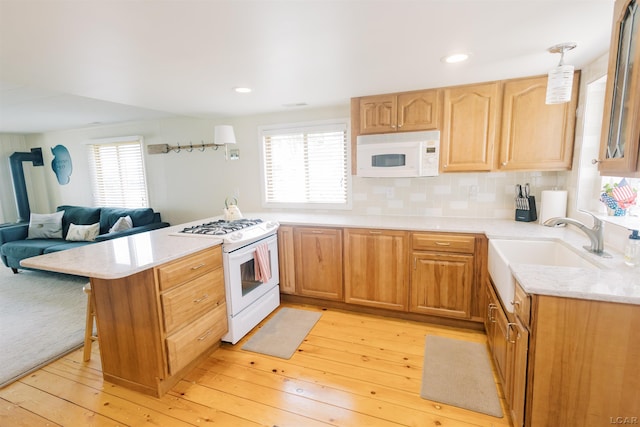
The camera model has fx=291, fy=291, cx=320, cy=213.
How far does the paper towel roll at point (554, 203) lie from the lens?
248 centimetres

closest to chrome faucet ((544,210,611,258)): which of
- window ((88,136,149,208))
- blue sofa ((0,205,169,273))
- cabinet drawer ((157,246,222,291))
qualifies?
cabinet drawer ((157,246,222,291))

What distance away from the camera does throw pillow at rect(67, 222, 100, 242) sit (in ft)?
14.4

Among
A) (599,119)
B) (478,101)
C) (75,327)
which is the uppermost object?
(478,101)

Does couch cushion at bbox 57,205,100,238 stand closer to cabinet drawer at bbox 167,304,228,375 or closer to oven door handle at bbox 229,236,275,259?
oven door handle at bbox 229,236,275,259

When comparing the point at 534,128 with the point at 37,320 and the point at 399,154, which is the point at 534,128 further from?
the point at 37,320

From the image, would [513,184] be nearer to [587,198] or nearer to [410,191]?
[587,198]

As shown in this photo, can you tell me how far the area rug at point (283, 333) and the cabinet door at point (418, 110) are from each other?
6.91ft

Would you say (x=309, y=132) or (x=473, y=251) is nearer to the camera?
(x=473, y=251)

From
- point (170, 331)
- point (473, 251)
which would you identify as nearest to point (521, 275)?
point (473, 251)

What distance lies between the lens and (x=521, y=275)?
1446 mm

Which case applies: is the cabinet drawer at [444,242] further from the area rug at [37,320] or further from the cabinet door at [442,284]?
the area rug at [37,320]

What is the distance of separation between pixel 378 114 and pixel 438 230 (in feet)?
4.15

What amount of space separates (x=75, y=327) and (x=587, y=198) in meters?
4.70

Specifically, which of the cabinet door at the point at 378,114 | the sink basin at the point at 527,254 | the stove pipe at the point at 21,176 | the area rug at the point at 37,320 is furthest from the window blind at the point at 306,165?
the stove pipe at the point at 21,176
